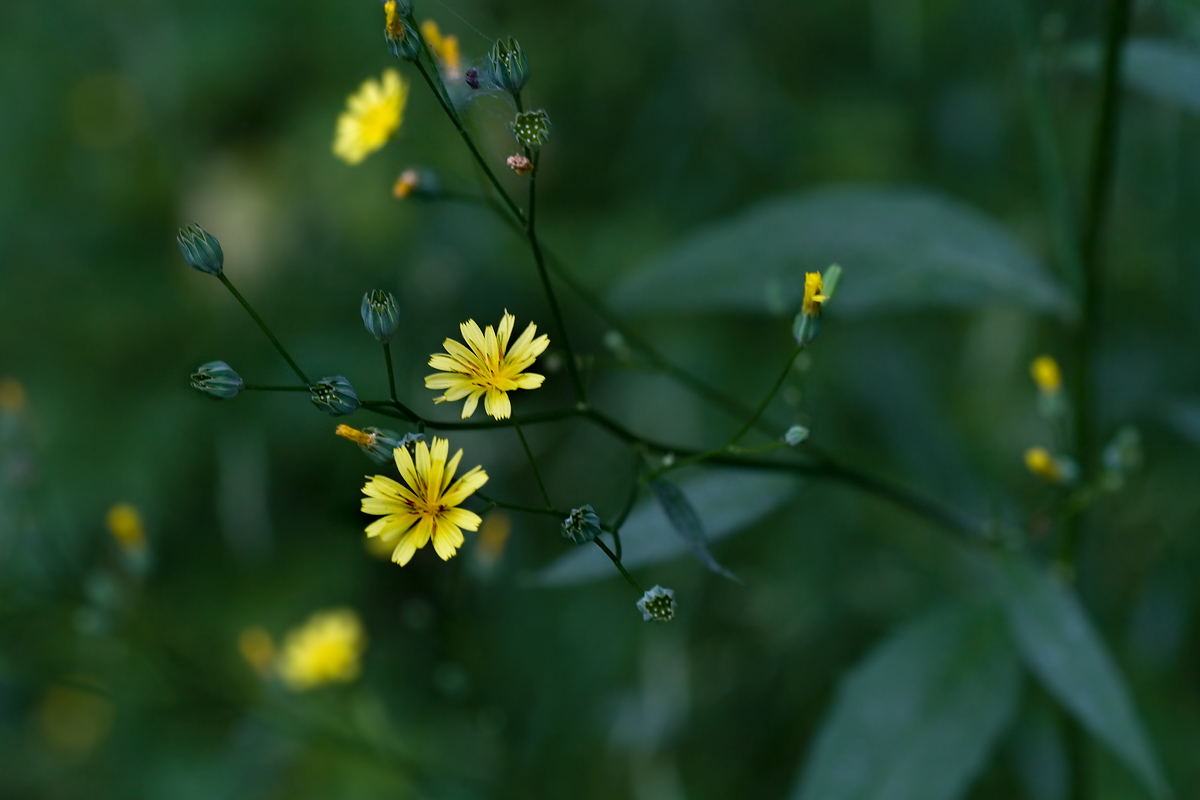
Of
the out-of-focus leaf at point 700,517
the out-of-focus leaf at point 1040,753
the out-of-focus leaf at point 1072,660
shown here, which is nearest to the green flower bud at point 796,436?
the out-of-focus leaf at point 700,517

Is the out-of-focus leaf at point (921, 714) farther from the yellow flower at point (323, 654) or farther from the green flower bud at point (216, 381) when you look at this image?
the yellow flower at point (323, 654)

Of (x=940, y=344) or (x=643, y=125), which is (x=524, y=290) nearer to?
(x=643, y=125)

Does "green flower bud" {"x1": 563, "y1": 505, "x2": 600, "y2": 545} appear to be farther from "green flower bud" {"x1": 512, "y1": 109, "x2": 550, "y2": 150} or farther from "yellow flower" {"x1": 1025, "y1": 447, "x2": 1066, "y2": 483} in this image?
"yellow flower" {"x1": 1025, "y1": 447, "x2": 1066, "y2": 483}

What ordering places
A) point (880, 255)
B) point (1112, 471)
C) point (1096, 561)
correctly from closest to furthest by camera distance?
point (1112, 471) → point (880, 255) → point (1096, 561)

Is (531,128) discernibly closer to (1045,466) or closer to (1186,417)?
(1045,466)

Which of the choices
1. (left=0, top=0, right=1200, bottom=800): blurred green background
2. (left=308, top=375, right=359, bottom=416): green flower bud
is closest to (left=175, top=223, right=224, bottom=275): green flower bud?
(left=308, top=375, right=359, bottom=416): green flower bud

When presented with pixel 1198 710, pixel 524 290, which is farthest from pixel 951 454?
pixel 524 290
